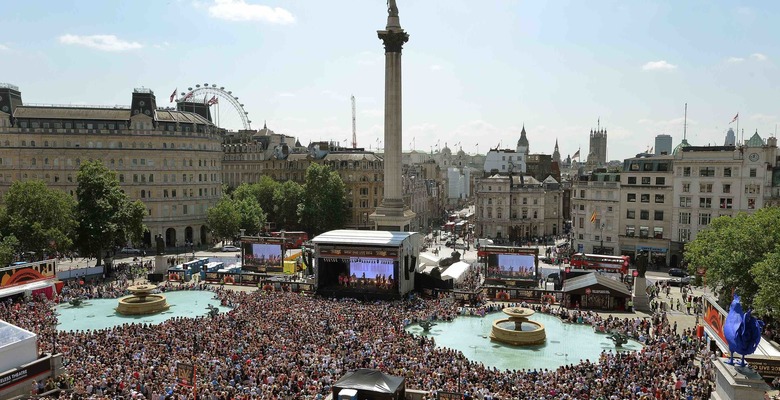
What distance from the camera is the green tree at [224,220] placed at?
74688mm

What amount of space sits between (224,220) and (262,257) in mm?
24079

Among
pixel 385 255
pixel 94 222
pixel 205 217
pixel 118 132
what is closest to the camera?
pixel 385 255

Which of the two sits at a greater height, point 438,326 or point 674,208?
point 674,208

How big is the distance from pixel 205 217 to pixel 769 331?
6901 centimetres

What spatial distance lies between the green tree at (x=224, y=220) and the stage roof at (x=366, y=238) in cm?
3140

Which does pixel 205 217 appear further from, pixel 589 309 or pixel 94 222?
pixel 589 309

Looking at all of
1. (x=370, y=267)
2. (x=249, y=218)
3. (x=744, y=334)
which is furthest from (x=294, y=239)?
(x=744, y=334)

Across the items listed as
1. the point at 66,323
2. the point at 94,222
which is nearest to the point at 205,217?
the point at 94,222

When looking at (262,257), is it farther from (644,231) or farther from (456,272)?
(644,231)

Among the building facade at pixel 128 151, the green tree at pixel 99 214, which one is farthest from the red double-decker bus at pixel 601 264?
the building facade at pixel 128 151

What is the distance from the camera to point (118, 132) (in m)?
74.9

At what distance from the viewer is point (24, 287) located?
1672 inches

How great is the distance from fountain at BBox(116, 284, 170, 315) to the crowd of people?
495 cm

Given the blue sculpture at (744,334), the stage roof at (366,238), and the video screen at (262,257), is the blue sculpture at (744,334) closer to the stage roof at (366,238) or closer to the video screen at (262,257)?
the stage roof at (366,238)
